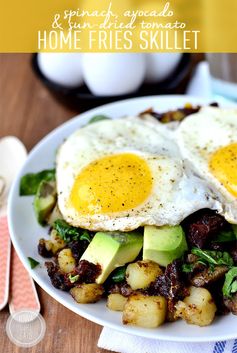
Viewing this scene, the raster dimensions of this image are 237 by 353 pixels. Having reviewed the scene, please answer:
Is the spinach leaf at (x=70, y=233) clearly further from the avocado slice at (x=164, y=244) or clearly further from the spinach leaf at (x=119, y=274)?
the avocado slice at (x=164, y=244)

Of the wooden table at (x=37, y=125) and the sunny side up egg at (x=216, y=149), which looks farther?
the sunny side up egg at (x=216, y=149)

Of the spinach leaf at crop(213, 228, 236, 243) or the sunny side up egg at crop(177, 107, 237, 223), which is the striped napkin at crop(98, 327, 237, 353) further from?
the sunny side up egg at crop(177, 107, 237, 223)

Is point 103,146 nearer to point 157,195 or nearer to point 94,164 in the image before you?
point 94,164

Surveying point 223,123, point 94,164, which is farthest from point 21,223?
point 223,123

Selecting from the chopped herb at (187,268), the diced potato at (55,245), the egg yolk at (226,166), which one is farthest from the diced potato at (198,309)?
the diced potato at (55,245)

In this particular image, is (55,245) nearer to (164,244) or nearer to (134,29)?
(164,244)

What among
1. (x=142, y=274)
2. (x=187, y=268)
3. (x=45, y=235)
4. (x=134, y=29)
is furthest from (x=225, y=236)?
(x=134, y=29)

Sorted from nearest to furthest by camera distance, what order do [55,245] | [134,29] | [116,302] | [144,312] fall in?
[144,312] < [116,302] < [55,245] < [134,29]
